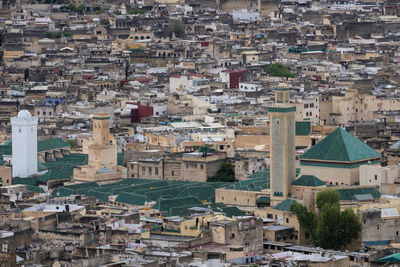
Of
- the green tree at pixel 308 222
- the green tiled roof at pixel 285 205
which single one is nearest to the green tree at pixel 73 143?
the green tiled roof at pixel 285 205

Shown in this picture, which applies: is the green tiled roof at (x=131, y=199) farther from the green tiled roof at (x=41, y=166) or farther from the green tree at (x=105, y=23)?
the green tree at (x=105, y=23)

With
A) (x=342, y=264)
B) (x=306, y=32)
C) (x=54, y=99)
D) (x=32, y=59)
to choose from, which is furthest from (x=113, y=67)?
(x=342, y=264)

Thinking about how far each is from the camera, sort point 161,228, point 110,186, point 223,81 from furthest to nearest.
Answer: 1. point 223,81
2. point 110,186
3. point 161,228

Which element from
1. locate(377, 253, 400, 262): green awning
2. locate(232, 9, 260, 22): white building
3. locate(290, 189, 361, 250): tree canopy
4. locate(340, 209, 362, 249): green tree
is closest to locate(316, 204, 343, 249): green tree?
locate(290, 189, 361, 250): tree canopy

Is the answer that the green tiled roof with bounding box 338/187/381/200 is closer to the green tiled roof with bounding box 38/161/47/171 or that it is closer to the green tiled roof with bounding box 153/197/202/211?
the green tiled roof with bounding box 153/197/202/211

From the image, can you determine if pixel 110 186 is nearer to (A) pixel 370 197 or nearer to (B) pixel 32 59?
(A) pixel 370 197

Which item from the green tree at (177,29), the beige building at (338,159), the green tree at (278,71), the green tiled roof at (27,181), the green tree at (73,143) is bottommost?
the green tiled roof at (27,181)

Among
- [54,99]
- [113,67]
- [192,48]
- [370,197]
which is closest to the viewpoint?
[370,197]

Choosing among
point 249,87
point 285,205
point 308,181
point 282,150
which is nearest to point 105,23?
point 249,87
